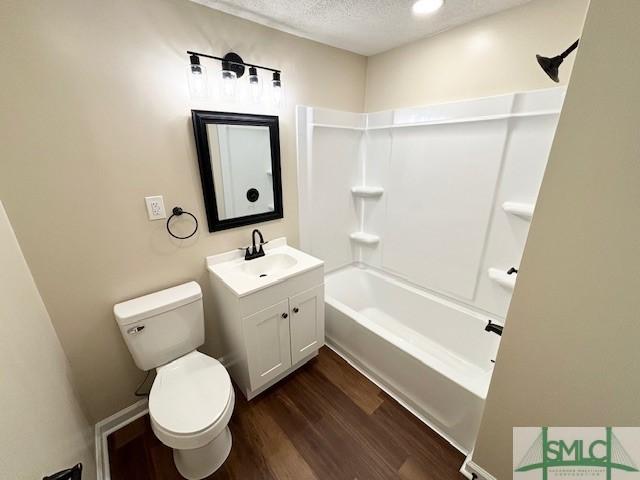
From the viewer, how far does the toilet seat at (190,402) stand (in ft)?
3.44

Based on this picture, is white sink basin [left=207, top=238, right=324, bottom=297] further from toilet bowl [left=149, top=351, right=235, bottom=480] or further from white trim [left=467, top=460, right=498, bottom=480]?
white trim [left=467, top=460, right=498, bottom=480]

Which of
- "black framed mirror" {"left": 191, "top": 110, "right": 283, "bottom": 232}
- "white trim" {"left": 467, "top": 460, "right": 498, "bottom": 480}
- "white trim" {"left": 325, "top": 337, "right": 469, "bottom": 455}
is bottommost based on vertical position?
"white trim" {"left": 325, "top": 337, "right": 469, "bottom": 455}

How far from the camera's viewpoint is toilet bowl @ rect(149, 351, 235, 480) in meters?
1.05

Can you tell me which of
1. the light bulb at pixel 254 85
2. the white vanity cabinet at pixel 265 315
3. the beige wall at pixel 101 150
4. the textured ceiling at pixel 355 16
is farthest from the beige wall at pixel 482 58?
the white vanity cabinet at pixel 265 315

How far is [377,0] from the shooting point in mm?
1285

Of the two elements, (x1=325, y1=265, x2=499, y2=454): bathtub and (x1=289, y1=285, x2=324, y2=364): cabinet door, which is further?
(x1=289, y1=285, x2=324, y2=364): cabinet door

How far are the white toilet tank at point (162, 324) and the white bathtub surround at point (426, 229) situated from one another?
0.95 m

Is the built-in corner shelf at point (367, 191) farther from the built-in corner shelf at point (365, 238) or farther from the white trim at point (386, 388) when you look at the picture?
the white trim at point (386, 388)

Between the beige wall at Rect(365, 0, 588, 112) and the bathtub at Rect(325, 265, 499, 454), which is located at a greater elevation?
the beige wall at Rect(365, 0, 588, 112)

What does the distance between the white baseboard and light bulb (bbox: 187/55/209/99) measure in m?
1.85

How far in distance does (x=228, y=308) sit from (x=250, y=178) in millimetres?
851

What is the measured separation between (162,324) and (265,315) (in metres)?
0.54

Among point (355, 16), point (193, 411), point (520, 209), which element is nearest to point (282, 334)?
point (193, 411)

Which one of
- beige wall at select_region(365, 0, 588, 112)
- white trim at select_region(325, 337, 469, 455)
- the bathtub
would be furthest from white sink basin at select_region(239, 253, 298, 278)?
beige wall at select_region(365, 0, 588, 112)
